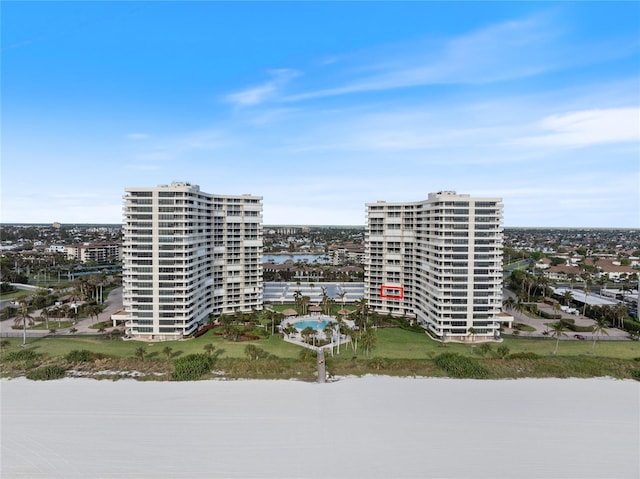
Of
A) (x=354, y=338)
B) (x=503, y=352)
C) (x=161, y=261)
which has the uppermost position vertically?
(x=161, y=261)

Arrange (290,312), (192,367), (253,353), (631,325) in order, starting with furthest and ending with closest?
(290,312) → (631,325) → (253,353) → (192,367)

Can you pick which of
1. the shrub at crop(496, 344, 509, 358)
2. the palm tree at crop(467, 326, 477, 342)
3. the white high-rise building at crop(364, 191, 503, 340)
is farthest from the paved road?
the shrub at crop(496, 344, 509, 358)

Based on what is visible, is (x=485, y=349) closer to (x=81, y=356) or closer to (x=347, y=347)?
(x=347, y=347)

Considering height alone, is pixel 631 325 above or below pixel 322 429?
above

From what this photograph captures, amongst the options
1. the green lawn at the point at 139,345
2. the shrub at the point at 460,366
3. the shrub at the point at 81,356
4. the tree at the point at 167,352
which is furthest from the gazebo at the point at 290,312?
the shrub at the point at 81,356

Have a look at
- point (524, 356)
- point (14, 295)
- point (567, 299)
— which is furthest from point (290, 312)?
point (14, 295)

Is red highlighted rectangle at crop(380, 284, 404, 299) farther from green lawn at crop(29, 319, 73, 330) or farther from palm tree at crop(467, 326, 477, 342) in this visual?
green lawn at crop(29, 319, 73, 330)
